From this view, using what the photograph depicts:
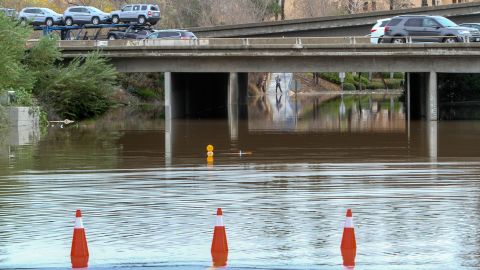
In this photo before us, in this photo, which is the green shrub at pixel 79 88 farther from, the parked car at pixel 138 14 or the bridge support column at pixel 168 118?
the parked car at pixel 138 14

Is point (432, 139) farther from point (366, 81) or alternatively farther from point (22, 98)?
point (366, 81)

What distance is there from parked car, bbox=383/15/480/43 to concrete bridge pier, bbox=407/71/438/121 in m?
2.07

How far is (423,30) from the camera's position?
5984cm

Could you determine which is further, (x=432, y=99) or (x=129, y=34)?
(x=129, y=34)

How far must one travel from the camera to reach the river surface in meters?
14.7

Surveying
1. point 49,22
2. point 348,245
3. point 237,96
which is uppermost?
point 49,22

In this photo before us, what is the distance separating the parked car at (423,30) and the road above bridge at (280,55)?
41.2 inches

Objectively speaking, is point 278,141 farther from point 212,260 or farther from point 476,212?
point 212,260

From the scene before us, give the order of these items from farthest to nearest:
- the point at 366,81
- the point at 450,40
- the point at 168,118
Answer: the point at 366,81 → the point at 168,118 → the point at 450,40

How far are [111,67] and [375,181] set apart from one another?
1506 inches

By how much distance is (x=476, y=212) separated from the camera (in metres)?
18.6

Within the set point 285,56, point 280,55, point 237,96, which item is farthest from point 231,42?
point 237,96

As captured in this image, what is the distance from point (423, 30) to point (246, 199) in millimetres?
40507

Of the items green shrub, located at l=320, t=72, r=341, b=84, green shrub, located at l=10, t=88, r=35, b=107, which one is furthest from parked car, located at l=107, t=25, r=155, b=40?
green shrub, located at l=320, t=72, r=341, b=84
